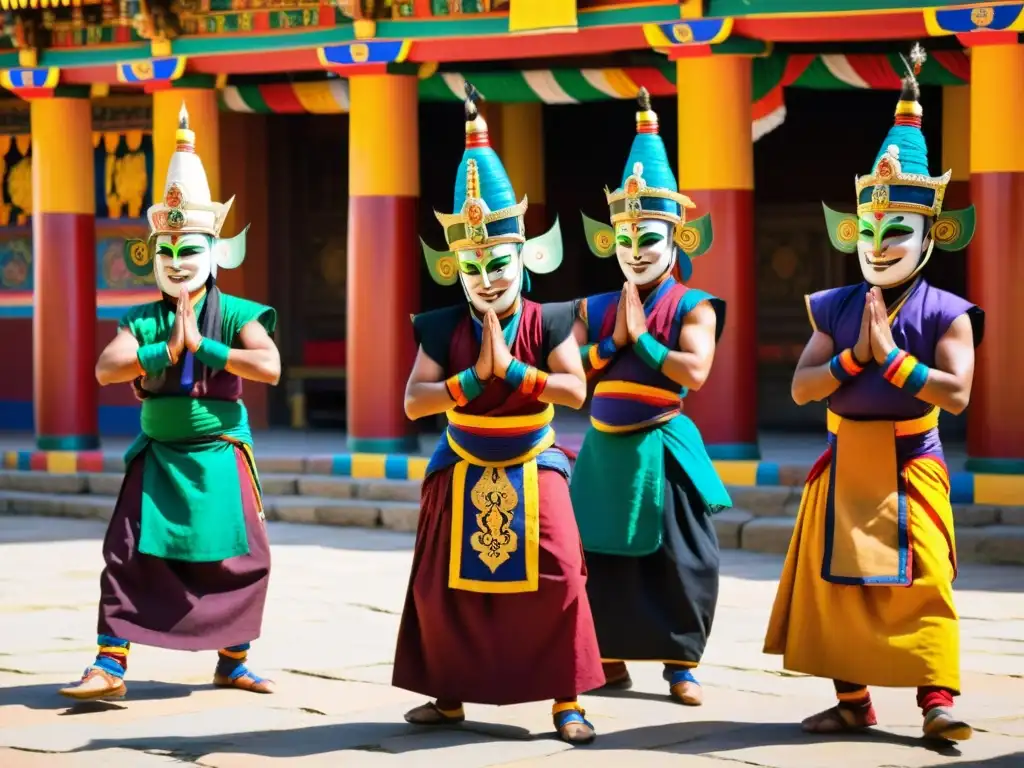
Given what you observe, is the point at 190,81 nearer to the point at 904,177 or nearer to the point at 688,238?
the point at 688,238

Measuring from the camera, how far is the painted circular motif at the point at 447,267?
6.12 m

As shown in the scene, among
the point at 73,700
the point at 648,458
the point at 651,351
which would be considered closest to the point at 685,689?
the point at 648,458

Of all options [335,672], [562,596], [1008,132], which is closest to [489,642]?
[562,596]

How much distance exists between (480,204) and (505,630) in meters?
1.31

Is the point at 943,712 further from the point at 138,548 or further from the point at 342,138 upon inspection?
the point at 342,138

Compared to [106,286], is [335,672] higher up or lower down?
lower down

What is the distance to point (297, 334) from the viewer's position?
14.9 meters

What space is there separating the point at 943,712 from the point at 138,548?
2.73 metres

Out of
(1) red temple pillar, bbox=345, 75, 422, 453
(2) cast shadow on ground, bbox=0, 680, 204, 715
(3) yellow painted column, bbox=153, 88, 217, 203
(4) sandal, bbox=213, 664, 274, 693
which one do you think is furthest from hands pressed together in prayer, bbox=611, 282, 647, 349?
(3) yellow painted column, bbox=153, 88, 217, 203

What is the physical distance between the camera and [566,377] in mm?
5852

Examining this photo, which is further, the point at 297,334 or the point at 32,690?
the point at 297,334

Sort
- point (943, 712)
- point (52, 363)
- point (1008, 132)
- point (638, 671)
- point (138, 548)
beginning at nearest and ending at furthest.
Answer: point (943, 712), point (138, 548), point (638, 671), point (1008, 132), point (52, 363)

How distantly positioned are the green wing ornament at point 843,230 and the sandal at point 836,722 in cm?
145

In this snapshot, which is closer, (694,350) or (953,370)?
(953,370)
